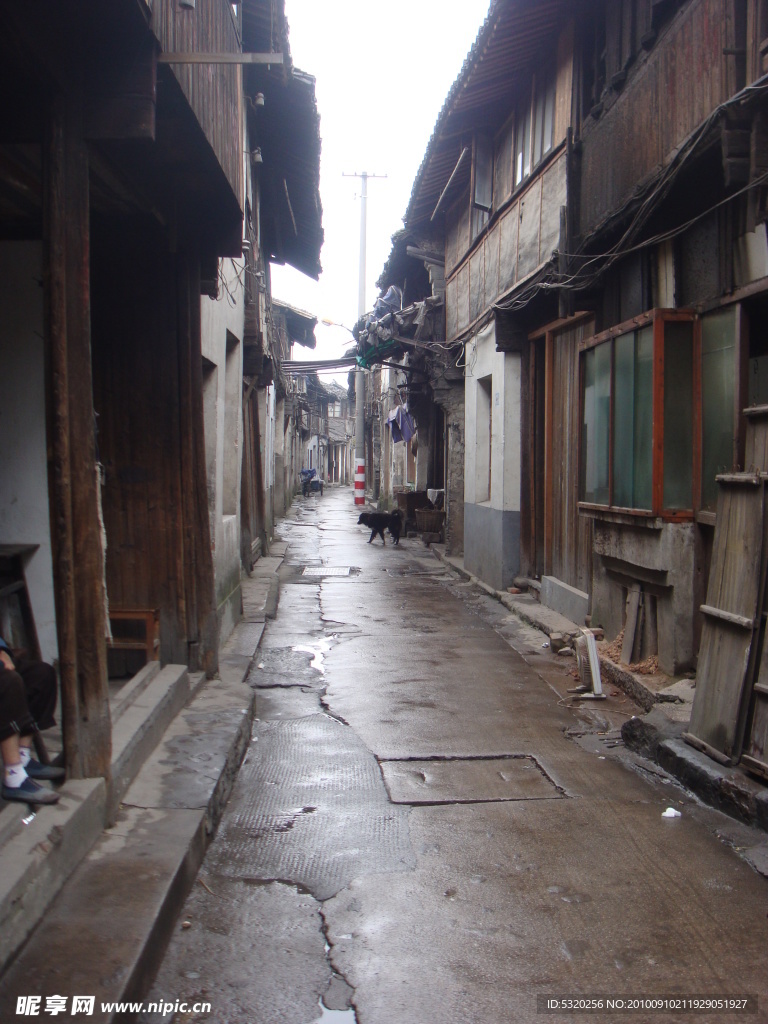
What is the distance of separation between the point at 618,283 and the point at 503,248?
411 cm

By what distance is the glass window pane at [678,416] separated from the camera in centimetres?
589

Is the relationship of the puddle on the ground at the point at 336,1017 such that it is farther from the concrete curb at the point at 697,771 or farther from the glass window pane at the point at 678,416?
the glass window pane at the point at 678,416

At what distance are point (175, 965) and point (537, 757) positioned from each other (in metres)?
2.77

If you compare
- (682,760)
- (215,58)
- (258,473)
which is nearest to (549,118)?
(215,58)

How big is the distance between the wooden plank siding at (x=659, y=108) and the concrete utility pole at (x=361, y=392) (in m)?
19.8

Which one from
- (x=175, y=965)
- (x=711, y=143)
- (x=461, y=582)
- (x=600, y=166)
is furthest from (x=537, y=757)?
(x=461, y=582)

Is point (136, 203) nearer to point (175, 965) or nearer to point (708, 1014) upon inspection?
point (175, 965)

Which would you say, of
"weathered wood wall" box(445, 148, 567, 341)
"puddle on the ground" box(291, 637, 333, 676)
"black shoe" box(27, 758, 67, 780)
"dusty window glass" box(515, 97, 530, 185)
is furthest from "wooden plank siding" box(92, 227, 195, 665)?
"dusty window glass" box(515, 97, 530, 185)

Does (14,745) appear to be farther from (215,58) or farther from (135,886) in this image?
(215,58)

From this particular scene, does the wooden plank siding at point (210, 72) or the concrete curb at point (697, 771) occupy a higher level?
the wooden plank siding at point (210, 72)

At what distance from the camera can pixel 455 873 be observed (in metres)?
3.55

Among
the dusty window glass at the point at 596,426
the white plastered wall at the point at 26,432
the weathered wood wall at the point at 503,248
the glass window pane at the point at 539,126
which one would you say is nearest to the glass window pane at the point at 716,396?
the dusty window glass at the point at 596,426

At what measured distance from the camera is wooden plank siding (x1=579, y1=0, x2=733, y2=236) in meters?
5.48

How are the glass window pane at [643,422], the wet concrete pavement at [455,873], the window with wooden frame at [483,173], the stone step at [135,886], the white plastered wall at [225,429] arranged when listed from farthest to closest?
the window with wooden frame at [483,173], the white plastered wall at [225,429], the glass window pane at [643,422], the wet concrete pavement at [455,873], the stone step at [135,886]
